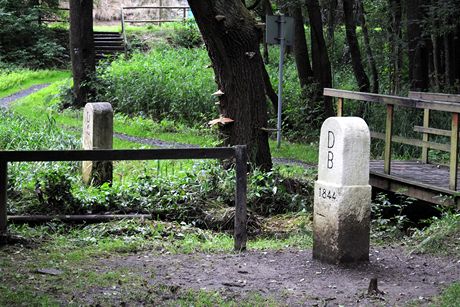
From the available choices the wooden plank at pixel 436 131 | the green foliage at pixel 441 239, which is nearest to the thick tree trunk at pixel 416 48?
the wooden plank at pixel 436 131

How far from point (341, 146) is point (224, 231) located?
10.8 ft

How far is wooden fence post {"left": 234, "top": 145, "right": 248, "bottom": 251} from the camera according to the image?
855cm

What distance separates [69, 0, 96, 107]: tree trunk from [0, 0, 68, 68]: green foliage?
45.7 ft

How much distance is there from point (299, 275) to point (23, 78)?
30.1 meters

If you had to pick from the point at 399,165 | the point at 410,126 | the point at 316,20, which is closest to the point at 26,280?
the point at 399,165

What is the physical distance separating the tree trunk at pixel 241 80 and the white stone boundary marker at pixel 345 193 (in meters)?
4.81

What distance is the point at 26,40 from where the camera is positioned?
42.4 metres

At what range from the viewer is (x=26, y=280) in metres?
7.04

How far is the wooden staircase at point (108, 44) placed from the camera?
4087cm

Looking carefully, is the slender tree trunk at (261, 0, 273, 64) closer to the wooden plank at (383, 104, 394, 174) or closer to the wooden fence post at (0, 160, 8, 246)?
the wooden plank at (383, 104, 394, 174)

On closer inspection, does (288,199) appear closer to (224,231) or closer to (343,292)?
(224,231)

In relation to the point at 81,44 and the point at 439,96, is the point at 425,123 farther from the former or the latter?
the point at 81,44

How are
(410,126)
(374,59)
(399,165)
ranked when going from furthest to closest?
1. (374,59)
2. (410,126)
3. (399,165)

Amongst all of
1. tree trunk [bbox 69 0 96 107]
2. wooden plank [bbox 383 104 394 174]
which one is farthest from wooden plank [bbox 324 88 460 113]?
tree trunk [bbox 69 0 96 107]
